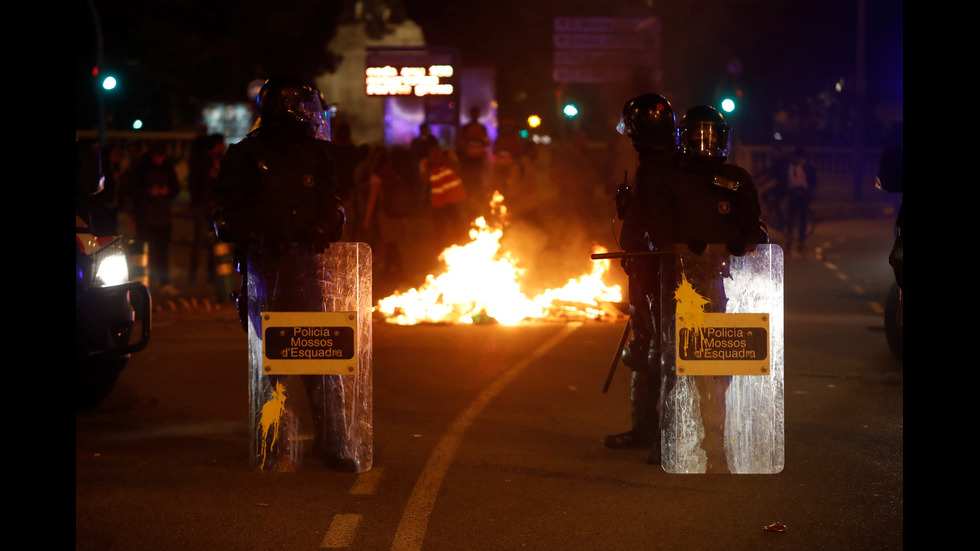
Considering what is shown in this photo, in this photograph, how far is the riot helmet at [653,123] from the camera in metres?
6.95

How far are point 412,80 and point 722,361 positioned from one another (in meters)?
23.1

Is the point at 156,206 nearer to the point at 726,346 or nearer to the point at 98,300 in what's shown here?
the point at 98,300

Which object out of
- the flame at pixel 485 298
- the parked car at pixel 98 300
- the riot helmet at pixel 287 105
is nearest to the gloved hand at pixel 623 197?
the riot helmet at pixel 287 105

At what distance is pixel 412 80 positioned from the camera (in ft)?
93.4

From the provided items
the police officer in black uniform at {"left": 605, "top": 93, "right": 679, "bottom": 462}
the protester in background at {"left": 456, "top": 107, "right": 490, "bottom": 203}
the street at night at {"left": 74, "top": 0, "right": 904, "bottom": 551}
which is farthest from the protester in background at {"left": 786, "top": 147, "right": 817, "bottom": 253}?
the police officer in black uniform at {"left": 605, "top": 93, "right": 679, "bottom": 462}

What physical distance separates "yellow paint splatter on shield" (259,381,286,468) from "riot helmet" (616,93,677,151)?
253 centimetres

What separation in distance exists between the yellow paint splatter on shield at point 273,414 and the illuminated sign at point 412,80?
22.5m

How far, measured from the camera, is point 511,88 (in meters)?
50.8

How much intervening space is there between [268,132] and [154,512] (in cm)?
217

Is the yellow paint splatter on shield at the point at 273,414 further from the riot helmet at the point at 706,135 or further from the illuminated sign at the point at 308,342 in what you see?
the riot helmet at the point at 706,135

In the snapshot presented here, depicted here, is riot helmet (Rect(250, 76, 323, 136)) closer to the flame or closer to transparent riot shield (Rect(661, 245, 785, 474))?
transparent riot shield (Rect(661, 245, 785, 474))

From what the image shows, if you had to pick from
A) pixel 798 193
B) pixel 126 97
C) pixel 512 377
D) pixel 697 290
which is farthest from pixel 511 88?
pixel 697 290

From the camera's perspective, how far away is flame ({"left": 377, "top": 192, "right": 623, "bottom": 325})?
1317 cm

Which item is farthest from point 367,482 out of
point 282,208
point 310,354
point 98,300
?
point 98,300
